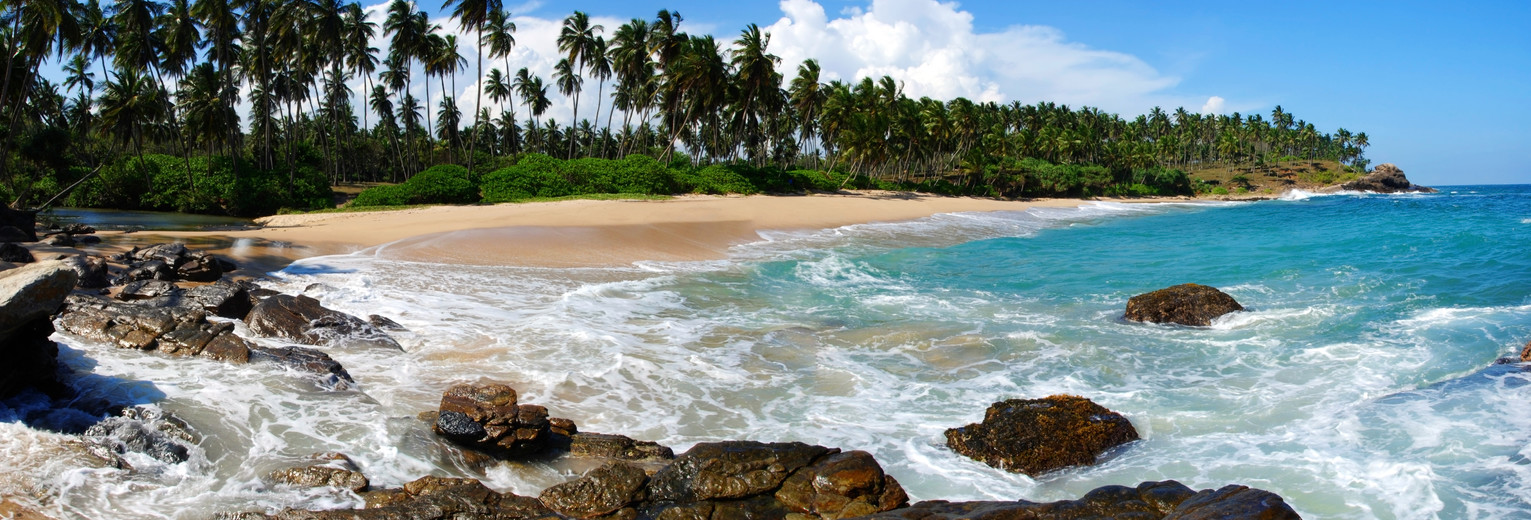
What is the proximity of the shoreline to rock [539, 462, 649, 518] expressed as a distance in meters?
12.7

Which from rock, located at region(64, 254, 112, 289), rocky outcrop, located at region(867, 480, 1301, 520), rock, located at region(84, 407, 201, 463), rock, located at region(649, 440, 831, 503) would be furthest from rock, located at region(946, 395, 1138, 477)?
rock, located at region(64, 254, 112, 289)

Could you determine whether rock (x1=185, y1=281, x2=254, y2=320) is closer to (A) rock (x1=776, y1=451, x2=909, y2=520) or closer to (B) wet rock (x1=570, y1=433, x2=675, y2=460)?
(B) wet rock (x1=570, y1=433, x2=675, y2=460)

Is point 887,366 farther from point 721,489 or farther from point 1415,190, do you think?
point 1415,190

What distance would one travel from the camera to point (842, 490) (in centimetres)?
619

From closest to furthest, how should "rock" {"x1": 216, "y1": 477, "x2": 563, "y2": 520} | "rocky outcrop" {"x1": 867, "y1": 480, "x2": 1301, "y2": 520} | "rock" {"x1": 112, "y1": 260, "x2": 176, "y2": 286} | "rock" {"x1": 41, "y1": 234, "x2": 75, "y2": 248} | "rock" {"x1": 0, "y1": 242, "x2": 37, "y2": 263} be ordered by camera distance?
"rocky outcrop" {"x1": 867, "y1": 480, "x2": 1301, "y2": 520}, "rock" {"x1": 216, "y1": 477, "x2": 563, "y2": 520}, "rock" {"x1": 112, "y1": 260, "x2": 176, "y2": 286}, "rock" {"x1": 0, "y1": 242, "x2": 37, "y2": 263}, "rock" {"x1": 41, "y1": 234, "x2": 75, "y2": 248}

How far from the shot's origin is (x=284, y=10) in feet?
119

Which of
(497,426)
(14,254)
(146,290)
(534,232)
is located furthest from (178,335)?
(534,232)

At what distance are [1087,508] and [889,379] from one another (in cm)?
477

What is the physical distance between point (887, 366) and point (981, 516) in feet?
18.0

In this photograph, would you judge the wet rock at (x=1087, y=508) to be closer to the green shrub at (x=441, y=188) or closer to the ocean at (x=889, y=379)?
the ocean at (x=889, y=379)

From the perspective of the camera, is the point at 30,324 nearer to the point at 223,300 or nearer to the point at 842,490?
the point at 223,300

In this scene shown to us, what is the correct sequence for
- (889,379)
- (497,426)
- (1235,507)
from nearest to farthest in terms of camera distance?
(1235,507), (497,426), (889,379)

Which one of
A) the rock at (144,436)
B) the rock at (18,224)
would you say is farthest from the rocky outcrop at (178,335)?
the rock at (18,224)

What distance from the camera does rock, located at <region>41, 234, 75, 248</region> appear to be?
16453 mm
